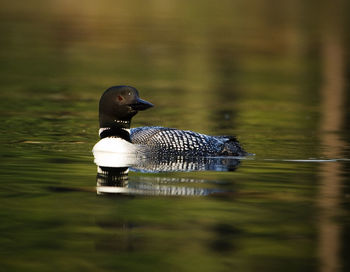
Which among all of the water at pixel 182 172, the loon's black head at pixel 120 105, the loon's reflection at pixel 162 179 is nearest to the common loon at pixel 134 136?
the loon's black head at pixel 120 105

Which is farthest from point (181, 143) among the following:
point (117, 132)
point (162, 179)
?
point (162, 179)

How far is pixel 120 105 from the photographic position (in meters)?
10.1

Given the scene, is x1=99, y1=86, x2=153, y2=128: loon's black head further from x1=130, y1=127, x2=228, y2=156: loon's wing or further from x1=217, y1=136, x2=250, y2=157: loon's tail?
x1=217, y1=136, x2=250, y2=157: loon's tail

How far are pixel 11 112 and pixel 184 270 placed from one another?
8186mm

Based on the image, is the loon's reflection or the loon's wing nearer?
the loon's reflection

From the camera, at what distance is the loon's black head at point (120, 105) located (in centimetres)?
1012

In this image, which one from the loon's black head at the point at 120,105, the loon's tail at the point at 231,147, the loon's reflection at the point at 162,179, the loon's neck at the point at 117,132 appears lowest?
the loon's reflection at the point at 162,179

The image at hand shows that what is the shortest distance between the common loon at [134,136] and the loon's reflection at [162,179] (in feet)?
0.38

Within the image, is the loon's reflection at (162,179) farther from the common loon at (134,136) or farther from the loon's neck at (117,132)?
the loon's neck at (117,132)

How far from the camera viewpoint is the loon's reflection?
8211 mm

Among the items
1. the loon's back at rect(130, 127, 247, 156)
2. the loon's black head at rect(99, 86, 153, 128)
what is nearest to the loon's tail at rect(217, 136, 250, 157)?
the loon's back at rect(130, 127, 247, 156)

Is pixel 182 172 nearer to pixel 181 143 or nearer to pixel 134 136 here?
pixel 181 143

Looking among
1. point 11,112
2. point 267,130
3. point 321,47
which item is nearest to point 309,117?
point 267,130

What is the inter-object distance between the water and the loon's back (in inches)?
14.6
